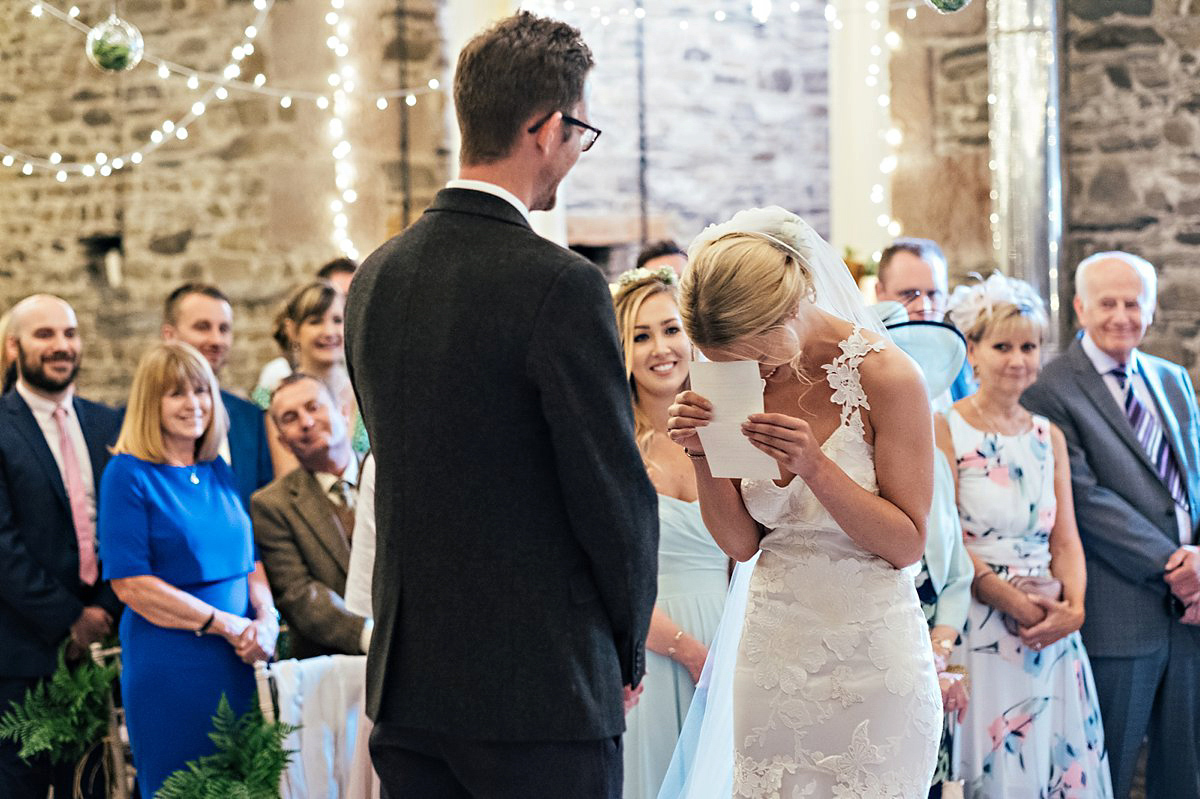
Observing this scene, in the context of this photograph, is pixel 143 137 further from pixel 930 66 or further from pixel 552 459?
pixel 552 459

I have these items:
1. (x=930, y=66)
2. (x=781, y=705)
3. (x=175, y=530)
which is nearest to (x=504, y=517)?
(x=781, y=705)

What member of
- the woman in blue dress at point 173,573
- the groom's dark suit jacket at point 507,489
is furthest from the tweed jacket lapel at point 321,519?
the groom's dark suit jacket at point 507,489

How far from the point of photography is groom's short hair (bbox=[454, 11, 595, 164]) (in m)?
2.16

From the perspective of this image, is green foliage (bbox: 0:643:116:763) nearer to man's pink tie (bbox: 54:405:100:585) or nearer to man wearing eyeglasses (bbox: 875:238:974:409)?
man's pink tie (bbox: 54:405:100:585)

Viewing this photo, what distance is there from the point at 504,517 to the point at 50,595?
289 cm

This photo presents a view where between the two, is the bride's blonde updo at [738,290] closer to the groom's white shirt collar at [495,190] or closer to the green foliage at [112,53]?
the groom's white shirt collar at [495,190]

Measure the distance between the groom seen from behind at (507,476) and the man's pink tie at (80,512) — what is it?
2738 mm

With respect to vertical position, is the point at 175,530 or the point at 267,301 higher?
the point at 267,301

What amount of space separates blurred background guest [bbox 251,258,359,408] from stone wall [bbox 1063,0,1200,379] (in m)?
Answer: 3.41

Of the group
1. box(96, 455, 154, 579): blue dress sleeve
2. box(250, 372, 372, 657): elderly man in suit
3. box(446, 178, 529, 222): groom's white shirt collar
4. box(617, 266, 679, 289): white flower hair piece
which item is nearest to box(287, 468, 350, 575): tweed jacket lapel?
box(250, 372, 372, 657): elderly man in suit

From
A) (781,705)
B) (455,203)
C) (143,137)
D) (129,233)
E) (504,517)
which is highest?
(143,137)

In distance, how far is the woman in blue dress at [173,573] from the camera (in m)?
3.99

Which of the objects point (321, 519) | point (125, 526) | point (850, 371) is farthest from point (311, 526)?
point (850, 371)

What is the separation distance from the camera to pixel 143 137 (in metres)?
8.52
